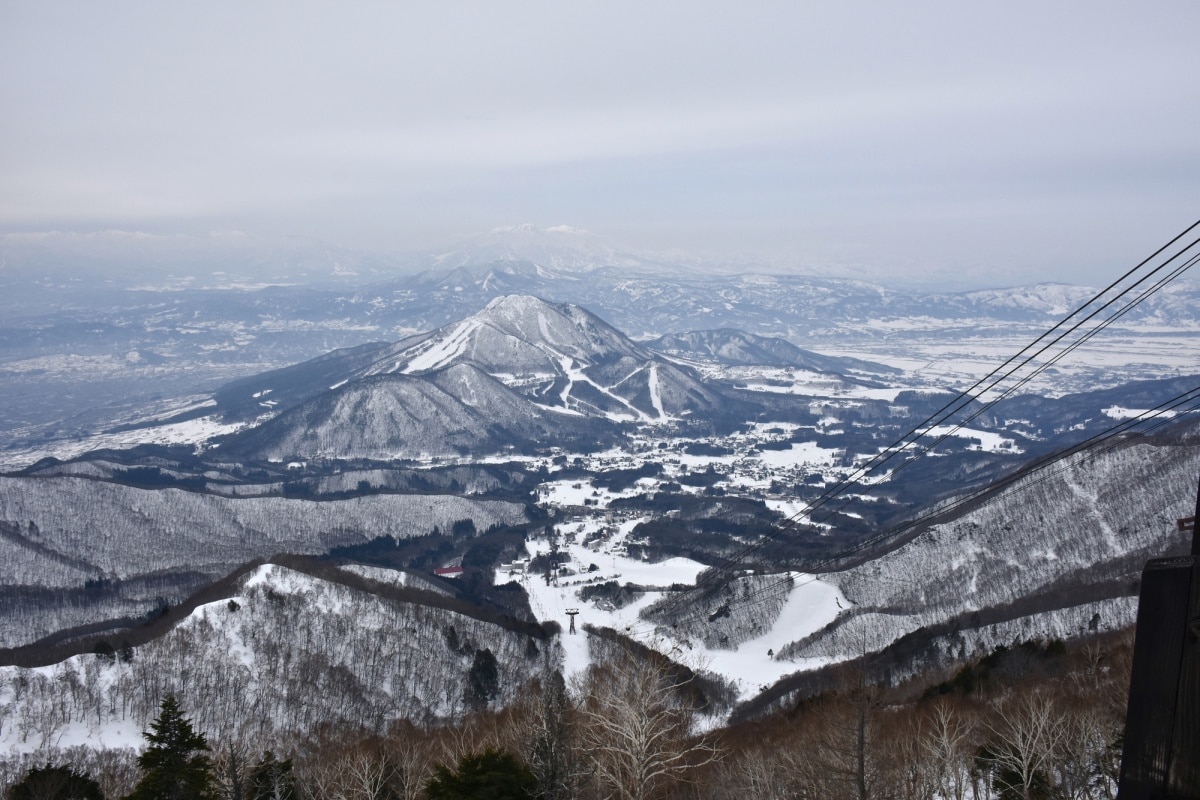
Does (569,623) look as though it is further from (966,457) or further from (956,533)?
(966,457)

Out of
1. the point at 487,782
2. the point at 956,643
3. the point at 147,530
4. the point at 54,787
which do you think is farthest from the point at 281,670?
the point at 147,530

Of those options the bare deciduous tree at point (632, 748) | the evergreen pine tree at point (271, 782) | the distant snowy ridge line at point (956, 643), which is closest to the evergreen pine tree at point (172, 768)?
the evergreen pine tree at point (271, 782)

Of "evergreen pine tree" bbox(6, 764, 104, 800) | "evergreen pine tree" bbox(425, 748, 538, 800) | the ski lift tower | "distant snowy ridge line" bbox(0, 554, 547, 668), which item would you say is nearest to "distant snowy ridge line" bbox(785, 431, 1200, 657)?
"distant snowy ridge line" bbox(0, 554, 547, 668)

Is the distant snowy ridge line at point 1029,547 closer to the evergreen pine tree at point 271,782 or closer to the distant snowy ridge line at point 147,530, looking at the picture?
the evergreen pine tree at point 271,782

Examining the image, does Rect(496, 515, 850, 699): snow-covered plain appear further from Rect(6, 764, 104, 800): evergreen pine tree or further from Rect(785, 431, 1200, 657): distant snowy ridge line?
Rect(6, 764, 104, 800): evergreen pine tree

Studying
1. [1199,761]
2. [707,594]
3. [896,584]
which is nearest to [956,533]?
[896,584]
